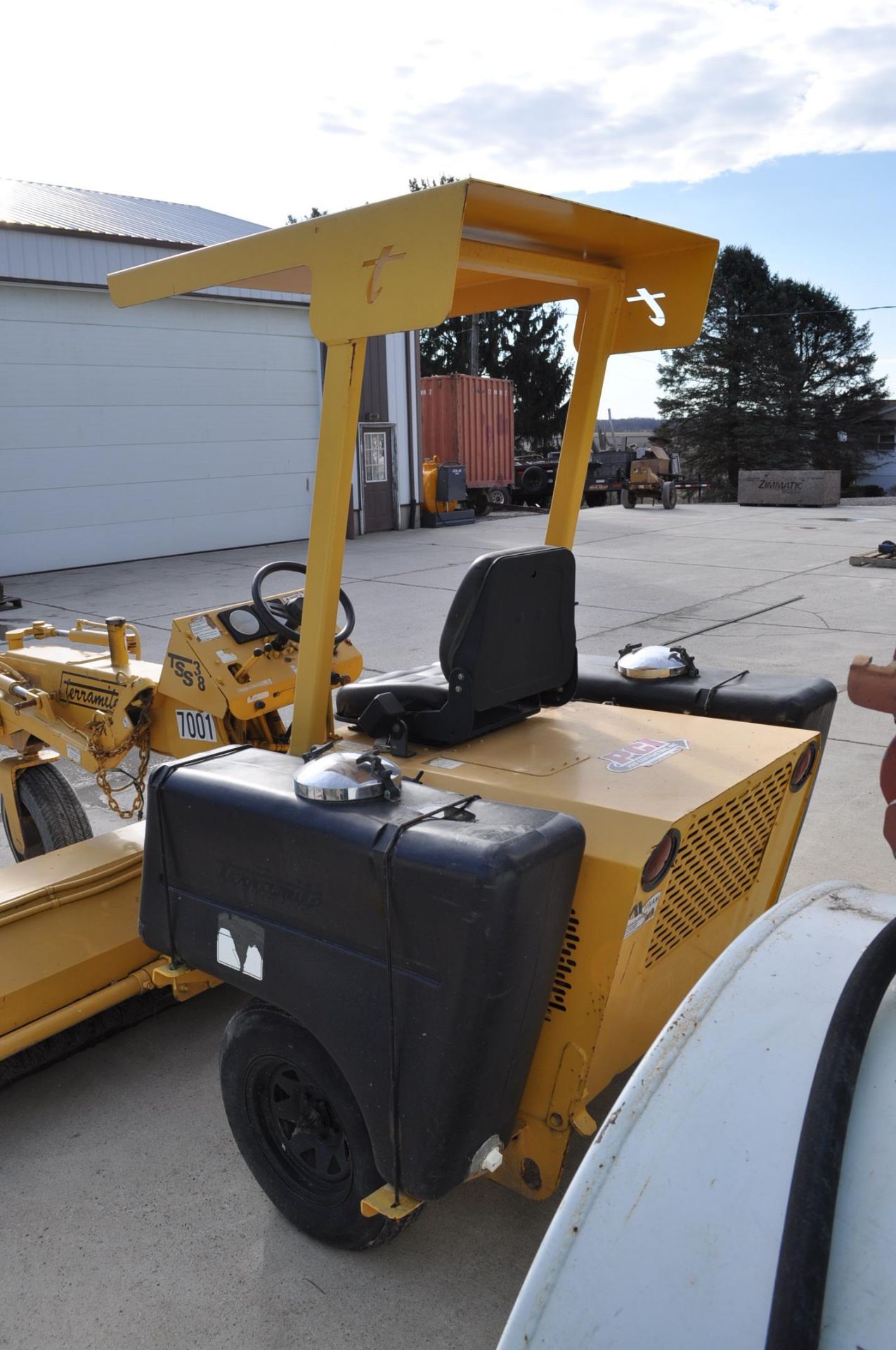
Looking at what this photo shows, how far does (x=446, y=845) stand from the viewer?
1.87 m

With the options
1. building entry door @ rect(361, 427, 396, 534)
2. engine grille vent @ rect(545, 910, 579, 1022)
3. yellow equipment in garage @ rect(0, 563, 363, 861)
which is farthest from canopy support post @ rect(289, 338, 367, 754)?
building entry door @ rect(361, 427, 396, 534)

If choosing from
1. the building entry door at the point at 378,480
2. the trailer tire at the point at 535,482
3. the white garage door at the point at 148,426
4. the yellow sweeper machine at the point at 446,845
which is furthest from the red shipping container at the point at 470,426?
the yellow sweeper machine at the point at 446,845

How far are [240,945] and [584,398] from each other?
69.5 inches

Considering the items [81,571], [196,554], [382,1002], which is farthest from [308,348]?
[382,1002]

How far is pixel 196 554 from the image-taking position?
15.3 m

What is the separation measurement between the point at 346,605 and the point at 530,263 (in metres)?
1.20

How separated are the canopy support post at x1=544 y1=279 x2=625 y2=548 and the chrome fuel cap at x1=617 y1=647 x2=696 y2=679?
416 mm

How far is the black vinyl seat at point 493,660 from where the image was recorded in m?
2.49

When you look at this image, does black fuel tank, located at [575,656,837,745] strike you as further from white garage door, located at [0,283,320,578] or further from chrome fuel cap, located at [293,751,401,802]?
white garage door, located at [0,283,320,578]

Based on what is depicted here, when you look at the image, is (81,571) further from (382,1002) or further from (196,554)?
(382,1002)

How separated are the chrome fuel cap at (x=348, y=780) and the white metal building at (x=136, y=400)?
1246cm

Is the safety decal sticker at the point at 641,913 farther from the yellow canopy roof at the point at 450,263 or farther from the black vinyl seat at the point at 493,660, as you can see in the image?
the yellow canopy roof at the point at 450,263

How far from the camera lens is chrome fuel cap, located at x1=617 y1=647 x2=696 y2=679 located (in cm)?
318

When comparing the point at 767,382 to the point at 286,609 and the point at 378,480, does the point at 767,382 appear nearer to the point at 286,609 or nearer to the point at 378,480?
the point at 378,480
